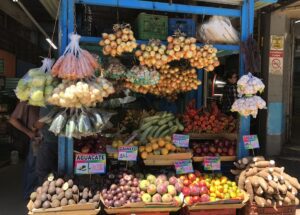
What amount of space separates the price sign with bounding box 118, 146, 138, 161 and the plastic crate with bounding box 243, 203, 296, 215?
60.3 inches

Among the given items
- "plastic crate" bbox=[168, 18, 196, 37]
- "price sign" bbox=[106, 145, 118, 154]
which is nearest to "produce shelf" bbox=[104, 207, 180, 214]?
"price sign" bbox=[106, 145, 118, 154]

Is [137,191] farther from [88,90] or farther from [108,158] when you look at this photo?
[88,90]

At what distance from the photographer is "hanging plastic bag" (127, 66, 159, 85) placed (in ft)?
14.6

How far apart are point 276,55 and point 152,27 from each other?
4.66 m

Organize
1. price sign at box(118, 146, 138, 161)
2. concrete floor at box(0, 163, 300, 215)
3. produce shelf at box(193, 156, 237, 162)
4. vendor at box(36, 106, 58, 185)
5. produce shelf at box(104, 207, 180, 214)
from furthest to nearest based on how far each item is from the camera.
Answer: concrete floor at box(0, 163, 300, 215)
vendor at box(36, 106, 58, 185)
produce shelf at box(193, 156, 237, 162)
price sign at box(118, 146, 138, 161)
produce shelf at box(104, 207, 180, 214)

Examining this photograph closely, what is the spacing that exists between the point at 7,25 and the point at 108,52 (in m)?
6.55

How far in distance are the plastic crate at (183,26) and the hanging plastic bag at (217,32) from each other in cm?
27

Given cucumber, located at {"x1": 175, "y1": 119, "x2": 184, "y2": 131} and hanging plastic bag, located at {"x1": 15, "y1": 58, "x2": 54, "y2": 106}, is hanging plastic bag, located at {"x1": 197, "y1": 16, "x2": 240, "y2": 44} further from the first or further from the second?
hanging plastic bag, located at {"x1": 15, "y1": 58, "x2": 54, "y2": 106}

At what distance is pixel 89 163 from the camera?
429 cm

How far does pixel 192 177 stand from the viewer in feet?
15.2


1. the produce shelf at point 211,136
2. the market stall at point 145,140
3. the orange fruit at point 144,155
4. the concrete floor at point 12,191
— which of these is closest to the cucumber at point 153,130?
the market stall at point 145,140

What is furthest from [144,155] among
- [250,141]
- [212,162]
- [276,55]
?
[276,55]

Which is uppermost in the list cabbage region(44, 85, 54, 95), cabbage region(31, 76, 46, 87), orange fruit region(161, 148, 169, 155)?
cabbage region(31, 76, 46, 87)

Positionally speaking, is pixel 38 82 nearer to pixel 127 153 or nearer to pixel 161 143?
Answer: pixel 127 153
